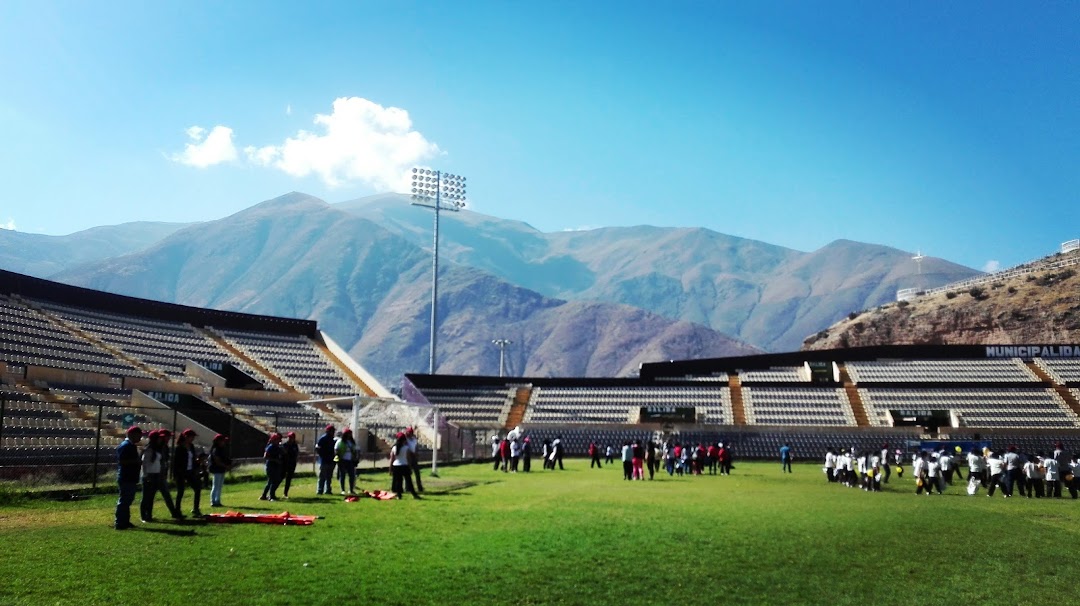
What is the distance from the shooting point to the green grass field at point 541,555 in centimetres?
921

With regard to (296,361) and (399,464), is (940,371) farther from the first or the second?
(399,464)

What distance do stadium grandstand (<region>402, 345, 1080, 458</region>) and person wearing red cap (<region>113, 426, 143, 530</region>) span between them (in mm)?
41126

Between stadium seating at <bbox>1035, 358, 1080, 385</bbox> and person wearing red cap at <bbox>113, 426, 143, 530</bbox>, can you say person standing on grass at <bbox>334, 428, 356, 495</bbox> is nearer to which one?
person wearing red cap at <bbox>113, 426, 143, 530</bbox>

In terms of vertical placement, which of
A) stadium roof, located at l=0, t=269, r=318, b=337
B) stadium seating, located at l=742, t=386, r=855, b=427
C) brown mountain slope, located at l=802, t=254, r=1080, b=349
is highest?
brown mountain slope, located at l=802, t=254, r=1080, b=349

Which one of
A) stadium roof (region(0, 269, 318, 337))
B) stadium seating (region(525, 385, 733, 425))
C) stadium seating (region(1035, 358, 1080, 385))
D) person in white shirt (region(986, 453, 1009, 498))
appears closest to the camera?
person in white shirt (region(986, 453, 1009, 498))

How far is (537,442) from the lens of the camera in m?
57.6

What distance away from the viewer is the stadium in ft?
33.7

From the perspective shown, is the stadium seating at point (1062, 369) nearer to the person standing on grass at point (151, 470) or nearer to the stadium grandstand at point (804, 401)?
the stadium grandstand at point (804, 401)

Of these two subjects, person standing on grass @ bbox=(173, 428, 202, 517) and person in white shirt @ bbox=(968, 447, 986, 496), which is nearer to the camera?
person standing on grass @ bbox=(173, 428, 202, 517)

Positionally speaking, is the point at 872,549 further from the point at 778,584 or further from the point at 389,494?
the point at 389,494

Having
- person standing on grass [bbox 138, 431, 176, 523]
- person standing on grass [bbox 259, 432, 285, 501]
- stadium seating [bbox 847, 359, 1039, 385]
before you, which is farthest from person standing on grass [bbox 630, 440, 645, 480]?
stadium seating [bbox 847, 359, 1039, 385]

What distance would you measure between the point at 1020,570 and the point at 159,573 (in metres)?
11.6

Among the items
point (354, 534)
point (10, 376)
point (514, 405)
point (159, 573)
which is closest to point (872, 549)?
point (354, 534)

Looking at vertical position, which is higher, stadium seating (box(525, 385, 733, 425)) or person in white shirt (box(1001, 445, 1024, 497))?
stadium seating (box(525, 385, 733, 425))
